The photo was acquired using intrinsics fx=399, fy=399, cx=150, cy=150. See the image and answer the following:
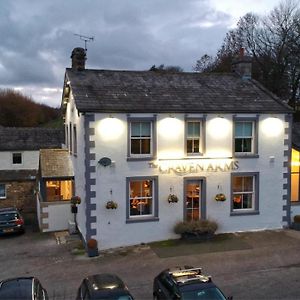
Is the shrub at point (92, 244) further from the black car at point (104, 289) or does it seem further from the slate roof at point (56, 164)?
the slate roof at point (56, 164)

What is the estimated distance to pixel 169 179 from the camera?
63.7 ft

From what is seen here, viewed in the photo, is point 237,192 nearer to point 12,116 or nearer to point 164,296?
point 164,296

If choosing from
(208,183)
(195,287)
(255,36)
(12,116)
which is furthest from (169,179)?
(12,116)

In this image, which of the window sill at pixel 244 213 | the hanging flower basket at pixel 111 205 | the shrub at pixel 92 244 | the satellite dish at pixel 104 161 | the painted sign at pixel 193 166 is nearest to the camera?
the shrub at pixel 92 244

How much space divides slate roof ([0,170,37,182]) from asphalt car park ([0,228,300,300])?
15.6m

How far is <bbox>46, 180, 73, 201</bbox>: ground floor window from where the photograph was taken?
23391mm

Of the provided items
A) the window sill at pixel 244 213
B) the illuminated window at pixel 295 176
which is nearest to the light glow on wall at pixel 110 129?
the window sill at pixel 244 213

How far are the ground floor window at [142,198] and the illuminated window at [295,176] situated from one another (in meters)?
8.35

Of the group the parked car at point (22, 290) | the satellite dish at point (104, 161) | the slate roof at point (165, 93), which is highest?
the slate roof at point (165, 93)

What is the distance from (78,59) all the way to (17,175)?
17907mm

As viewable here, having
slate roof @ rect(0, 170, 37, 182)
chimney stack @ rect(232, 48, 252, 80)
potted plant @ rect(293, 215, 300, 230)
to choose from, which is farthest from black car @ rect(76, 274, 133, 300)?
slate roof @ rect(0, 170, 37, 182)

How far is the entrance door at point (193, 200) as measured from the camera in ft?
65.5

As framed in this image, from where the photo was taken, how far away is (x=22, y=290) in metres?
11.0

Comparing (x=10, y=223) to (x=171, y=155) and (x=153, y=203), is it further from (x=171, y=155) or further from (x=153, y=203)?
(x=171, y=155)
